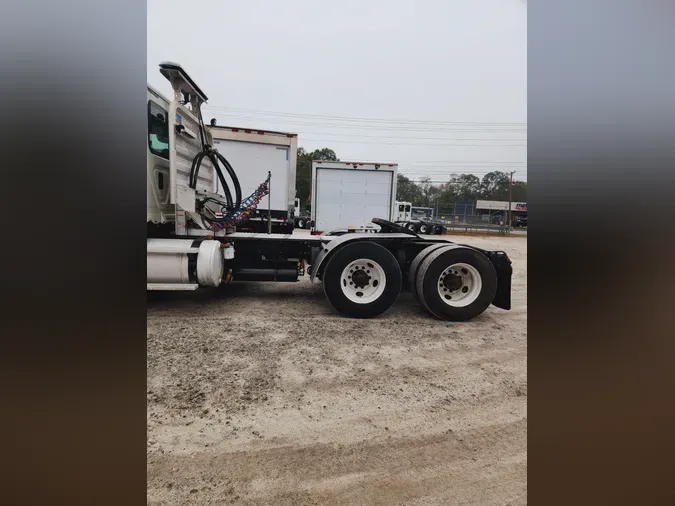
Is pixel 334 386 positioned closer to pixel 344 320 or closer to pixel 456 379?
pixel 456 379

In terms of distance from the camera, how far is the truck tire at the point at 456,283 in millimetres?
4766

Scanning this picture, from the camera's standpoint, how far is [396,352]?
368 cm

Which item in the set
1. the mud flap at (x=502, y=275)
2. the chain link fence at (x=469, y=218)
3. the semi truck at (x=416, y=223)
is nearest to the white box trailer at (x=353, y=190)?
the mud flap at (x=502, y=275)

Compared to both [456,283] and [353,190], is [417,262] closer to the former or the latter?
[456,283]

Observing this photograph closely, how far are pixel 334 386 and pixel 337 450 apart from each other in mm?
792

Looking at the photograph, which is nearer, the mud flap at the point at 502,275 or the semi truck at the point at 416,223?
the mud flap at the point at 502,275

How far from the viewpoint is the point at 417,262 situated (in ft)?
16.5

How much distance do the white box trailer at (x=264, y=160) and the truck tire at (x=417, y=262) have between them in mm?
4107

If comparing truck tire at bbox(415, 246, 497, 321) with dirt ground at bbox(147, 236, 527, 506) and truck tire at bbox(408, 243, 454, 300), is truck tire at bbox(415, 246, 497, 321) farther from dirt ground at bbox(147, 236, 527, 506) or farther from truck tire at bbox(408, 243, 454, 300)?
dirt ground at bbox(147, 236, 527, 506)

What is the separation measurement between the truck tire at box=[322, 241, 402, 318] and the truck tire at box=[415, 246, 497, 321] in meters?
0.39

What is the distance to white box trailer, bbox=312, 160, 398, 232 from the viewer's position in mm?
11453

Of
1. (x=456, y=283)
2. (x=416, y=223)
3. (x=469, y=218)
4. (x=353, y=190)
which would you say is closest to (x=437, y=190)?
(x=469, y=218)

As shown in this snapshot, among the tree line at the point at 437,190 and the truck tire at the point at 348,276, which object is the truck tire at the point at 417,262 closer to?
the truck tire at the point at 348,276
